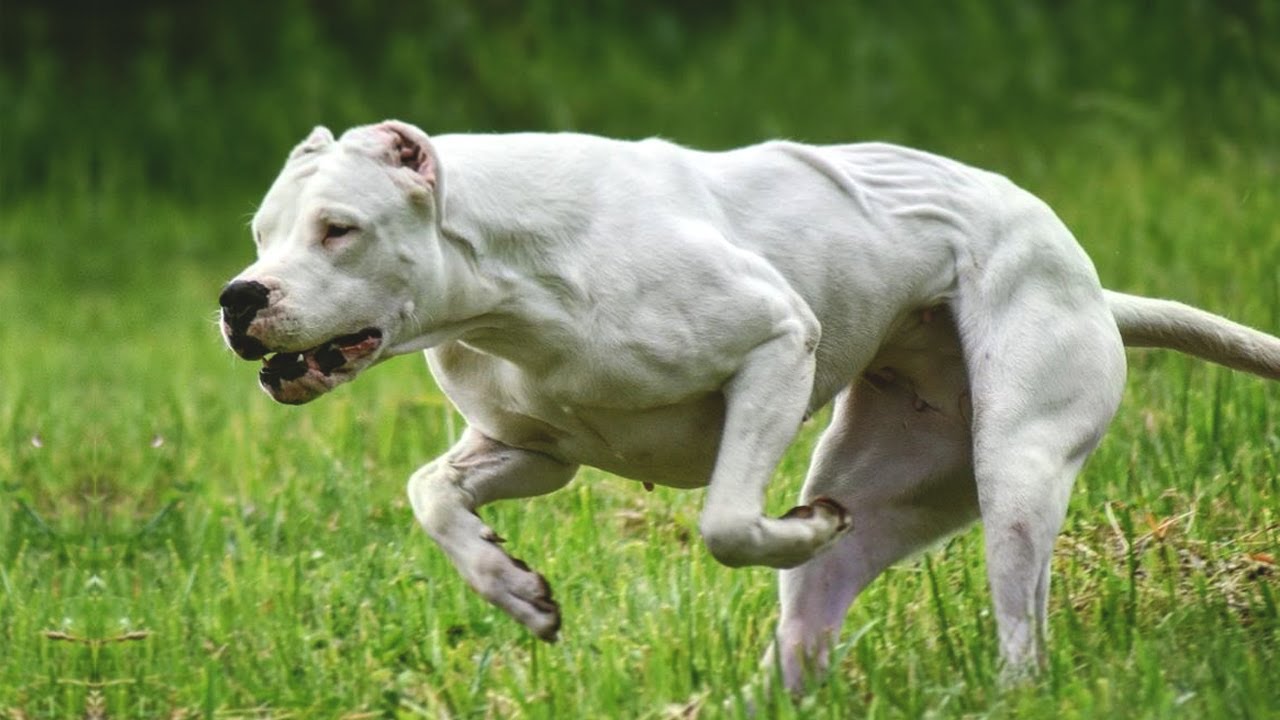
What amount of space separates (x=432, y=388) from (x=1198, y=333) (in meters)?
3.72

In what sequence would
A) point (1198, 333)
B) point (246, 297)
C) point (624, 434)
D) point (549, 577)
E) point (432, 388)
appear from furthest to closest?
point (432, 388) → point (549, 577) → point (1198, 333) → point (624, 434) → point (246, 297)

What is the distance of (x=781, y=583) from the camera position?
504 cm

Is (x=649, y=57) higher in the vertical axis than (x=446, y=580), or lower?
lower

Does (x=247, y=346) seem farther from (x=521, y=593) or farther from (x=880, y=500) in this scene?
(x=880, y=500)

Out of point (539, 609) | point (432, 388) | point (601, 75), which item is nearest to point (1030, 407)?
point (539, 609)

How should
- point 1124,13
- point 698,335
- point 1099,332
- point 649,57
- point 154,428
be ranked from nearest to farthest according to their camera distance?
point 698,335 < point 1099,332 < point 154,428 < point 1124,13 < point 649,57

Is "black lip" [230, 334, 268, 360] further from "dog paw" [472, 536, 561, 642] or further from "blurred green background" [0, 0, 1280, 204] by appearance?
"blurred green background" [0, 0, 1280, 204]

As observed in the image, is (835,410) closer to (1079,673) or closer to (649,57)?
(1079,673)

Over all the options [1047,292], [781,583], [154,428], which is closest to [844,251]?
[1047,292]

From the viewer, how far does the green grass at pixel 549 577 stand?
460 centimetres

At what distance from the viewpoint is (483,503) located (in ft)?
15.8

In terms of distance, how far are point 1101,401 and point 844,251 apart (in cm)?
Answer: 70

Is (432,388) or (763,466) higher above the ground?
(763,466)

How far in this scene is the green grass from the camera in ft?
15.1
